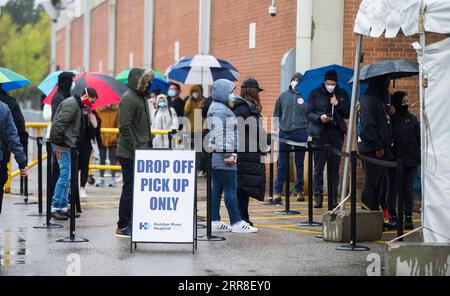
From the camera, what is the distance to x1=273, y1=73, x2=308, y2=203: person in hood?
1836 centimetres

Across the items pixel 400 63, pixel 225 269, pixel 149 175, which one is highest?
pixel 400 63

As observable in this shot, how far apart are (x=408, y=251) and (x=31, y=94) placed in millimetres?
99786

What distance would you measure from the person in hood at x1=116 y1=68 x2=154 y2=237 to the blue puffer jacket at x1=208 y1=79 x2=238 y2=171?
33.9 inches

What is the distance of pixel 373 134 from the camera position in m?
13.8

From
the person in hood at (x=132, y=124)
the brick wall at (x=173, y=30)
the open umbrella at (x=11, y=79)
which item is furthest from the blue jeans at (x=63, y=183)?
the brick wall at (x=173, y=30)

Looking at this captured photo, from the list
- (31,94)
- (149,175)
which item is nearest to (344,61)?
(149,175)

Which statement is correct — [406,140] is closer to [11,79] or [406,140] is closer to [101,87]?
[101,87]

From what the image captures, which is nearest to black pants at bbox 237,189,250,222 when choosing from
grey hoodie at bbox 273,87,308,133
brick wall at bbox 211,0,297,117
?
grey hoodie at bbox 273,87,308,133

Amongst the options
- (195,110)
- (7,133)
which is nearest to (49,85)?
(195,110)

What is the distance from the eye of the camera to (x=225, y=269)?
11.0m

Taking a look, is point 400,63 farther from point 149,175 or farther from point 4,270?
point 4,270

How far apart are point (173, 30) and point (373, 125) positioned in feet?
62.3

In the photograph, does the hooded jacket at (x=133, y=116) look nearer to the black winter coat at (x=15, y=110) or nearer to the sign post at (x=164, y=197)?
the sign post at (x=164, y=197)

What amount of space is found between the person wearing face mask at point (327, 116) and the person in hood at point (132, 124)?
444 centimetres
